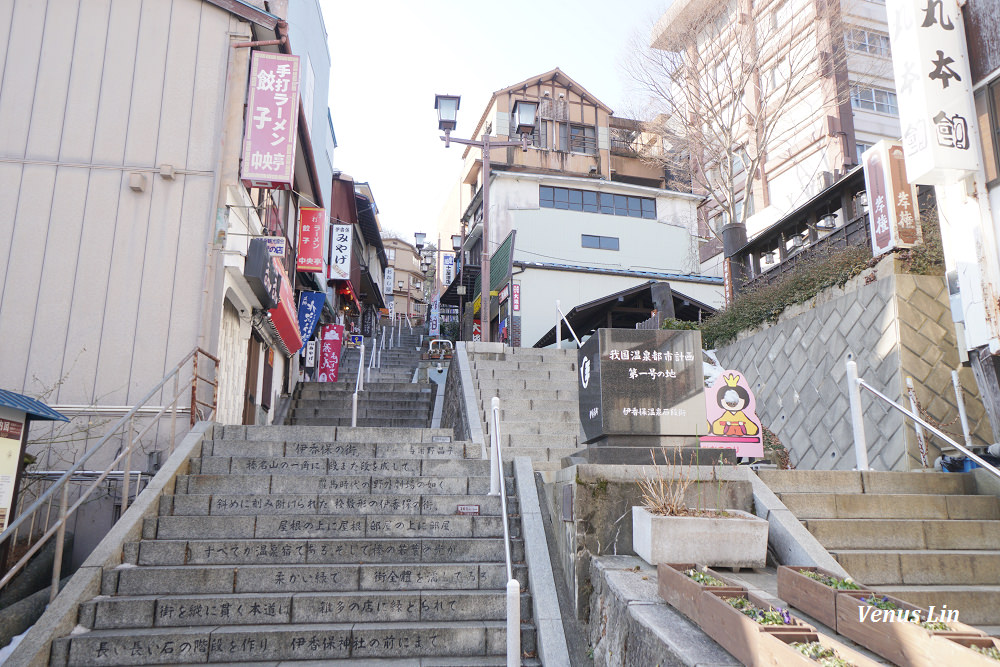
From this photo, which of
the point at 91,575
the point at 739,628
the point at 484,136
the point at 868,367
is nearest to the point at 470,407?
the point at 91,575

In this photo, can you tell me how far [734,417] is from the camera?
373 inches

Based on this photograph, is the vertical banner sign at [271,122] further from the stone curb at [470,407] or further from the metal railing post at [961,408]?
the metal railing post at [961,408]

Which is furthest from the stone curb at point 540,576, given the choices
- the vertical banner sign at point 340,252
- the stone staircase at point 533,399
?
the vertical banner sign at point 340,252

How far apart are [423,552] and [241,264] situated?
579cm

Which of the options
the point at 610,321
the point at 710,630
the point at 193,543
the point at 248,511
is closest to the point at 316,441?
the point at 248,511

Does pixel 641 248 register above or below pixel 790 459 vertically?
above

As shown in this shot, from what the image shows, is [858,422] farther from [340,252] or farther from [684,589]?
[340,252]

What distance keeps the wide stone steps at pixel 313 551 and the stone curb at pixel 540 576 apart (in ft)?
0.67

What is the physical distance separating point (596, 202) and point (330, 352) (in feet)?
45.9

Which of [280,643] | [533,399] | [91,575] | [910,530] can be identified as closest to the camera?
[280,643]

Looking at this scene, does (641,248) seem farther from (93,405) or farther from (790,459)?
(93,405)

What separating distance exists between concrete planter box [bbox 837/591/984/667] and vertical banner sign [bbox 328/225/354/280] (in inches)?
908

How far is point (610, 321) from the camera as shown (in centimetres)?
2158

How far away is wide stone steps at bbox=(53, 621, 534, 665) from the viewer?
15.8ft
